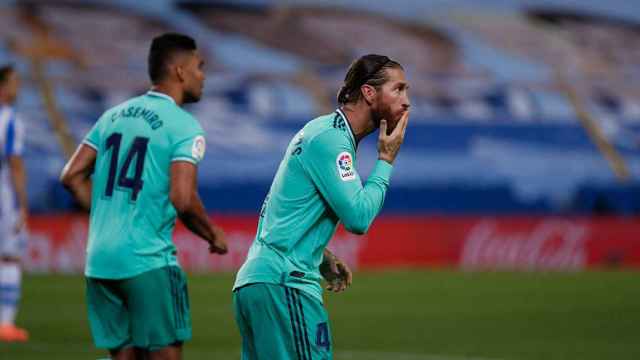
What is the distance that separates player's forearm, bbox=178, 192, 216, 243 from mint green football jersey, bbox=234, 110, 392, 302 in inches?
27.5

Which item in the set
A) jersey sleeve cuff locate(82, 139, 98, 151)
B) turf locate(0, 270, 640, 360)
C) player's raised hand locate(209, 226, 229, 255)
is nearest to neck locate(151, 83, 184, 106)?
jersey sleeve cuff locate(82, 139, 98, 151)

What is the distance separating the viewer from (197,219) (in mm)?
5812

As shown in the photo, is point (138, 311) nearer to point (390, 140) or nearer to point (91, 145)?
point (91, 145)

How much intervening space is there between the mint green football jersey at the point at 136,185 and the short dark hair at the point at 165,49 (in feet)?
0.55

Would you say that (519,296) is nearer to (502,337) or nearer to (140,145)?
(502,337)

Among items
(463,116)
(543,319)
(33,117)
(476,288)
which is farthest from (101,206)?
(463,116)

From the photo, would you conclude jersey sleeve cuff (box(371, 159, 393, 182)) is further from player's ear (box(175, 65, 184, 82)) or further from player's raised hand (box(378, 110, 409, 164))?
player's ear (box(175, 65, 184, 82))

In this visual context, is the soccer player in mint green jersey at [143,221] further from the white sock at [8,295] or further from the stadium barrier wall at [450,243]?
the stadium barrier wall at [450,243]

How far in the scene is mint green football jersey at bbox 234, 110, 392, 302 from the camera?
195 inches

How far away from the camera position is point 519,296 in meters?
16.2

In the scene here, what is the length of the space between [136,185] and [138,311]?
1.82 feet

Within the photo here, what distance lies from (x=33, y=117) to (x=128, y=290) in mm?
19040

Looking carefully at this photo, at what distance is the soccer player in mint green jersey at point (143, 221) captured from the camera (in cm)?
577

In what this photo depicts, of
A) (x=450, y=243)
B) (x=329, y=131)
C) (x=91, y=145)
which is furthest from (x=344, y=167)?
(x=450, y=243)
